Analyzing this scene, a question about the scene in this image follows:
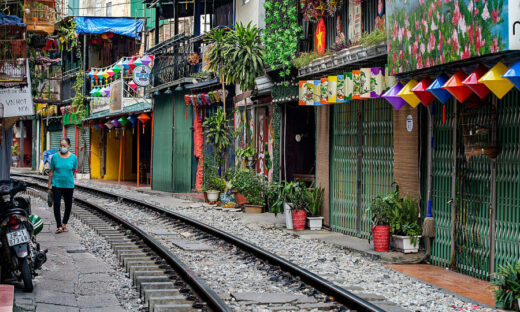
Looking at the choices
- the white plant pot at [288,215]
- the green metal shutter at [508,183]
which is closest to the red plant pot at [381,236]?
the green metal shutter at [508,183]

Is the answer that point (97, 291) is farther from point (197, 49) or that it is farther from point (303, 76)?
point (197, 49)

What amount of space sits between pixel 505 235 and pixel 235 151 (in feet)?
46.6

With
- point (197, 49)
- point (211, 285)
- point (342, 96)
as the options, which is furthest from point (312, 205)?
point (197, 49)

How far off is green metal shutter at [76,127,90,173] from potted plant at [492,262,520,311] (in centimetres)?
3721

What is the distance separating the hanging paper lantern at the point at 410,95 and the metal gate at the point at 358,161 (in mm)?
2073

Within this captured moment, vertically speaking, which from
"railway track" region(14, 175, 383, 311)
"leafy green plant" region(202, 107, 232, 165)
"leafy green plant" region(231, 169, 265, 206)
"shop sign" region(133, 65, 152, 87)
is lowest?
"railway track" region(14, 175, 383, 311)

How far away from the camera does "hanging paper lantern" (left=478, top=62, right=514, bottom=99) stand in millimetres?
8469

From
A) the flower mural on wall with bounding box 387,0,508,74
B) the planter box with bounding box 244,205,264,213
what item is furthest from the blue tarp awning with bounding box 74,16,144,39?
the flower mural on wall with bounding box 387,0,508,74

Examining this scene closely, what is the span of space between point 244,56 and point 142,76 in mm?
11321

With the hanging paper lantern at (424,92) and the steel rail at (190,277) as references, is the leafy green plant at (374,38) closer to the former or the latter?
the hanging paper lantern at (424,92)

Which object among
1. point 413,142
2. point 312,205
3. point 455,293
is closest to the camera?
point 455,293

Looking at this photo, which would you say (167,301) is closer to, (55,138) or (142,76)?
(142,76)

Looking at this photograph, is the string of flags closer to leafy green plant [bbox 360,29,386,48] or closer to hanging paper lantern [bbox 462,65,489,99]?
leafy green plant [bbox 360,29,386,48]

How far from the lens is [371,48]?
42.3 feet
